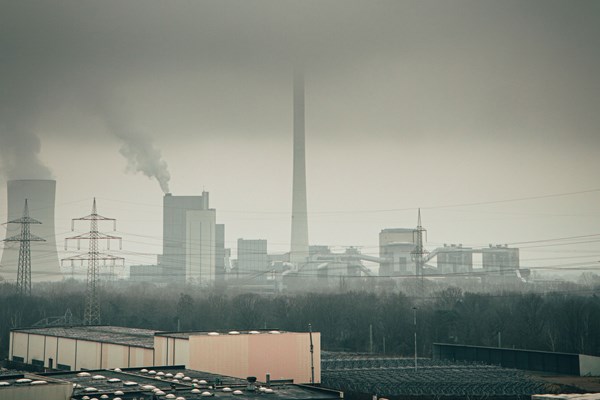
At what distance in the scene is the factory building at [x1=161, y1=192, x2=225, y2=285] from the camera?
11162cm

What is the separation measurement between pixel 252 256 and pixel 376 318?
8340cm

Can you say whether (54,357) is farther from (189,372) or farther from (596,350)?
(596,350)

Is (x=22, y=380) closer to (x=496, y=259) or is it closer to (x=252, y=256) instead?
(x=496, y=259)

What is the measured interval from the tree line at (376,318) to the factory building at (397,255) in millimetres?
42665

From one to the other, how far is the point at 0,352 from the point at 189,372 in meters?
18.7

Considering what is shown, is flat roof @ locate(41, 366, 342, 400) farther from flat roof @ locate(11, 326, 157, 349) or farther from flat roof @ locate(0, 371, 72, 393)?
flat roof @ locate(11, 326, 157, 349)

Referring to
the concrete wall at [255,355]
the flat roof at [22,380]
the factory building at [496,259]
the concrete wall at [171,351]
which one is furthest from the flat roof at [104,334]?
the factory building at [496,259]

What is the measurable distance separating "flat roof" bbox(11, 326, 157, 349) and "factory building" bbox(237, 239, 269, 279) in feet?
287

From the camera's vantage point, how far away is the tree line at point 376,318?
39.9 m

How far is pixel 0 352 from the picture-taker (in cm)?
3522

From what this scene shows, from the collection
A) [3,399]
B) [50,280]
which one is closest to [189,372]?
[3,399]

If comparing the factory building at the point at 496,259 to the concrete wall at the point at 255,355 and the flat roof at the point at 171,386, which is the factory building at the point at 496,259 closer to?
the concrete wall at the point at 255,355

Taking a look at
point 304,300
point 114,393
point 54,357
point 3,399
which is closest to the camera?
point 3,399

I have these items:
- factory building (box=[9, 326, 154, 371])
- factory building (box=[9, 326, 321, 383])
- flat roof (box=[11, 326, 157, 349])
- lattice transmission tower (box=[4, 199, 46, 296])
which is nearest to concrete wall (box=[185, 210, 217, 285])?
lattice transmission tower (box=[4, 199, 46, 296])
